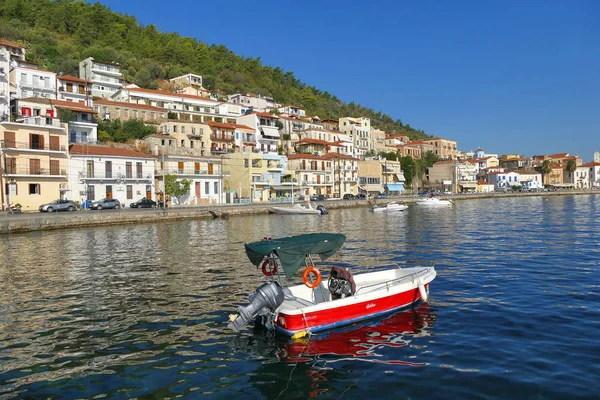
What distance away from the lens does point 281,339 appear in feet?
34.9

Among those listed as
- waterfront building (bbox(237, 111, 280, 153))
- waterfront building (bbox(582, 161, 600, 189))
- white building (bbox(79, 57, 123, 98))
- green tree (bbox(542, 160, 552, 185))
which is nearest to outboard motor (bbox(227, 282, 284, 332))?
waterfront building (bbox(237, 111, 280, 153))

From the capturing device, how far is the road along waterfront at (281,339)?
827cm

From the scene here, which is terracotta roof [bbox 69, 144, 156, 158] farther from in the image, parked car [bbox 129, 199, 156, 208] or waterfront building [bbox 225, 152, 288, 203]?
waterfront building [bbox 225, 152, 288, 203]

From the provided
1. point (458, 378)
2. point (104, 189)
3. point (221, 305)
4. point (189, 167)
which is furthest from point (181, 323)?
point (189, 167)

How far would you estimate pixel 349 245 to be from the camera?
27625 millimetres

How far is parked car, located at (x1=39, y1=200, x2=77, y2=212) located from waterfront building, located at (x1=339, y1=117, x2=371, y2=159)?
80.1 m

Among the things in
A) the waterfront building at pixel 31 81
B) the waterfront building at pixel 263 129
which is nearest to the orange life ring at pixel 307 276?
the waterfront building at pixel 31 81

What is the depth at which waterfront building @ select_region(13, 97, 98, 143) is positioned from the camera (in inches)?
2255

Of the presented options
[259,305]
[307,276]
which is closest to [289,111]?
[307,276]

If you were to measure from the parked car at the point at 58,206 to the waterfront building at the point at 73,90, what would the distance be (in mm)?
29561

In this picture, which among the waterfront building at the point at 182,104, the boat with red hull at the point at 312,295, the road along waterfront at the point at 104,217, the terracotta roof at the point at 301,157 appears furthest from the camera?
the terracotta roof at the point at 301,157

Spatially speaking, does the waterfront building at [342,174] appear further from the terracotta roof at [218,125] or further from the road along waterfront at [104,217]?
the road along waterfront at [104,217]

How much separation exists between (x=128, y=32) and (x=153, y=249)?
117562 mm

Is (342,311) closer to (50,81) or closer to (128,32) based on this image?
(50,81)
